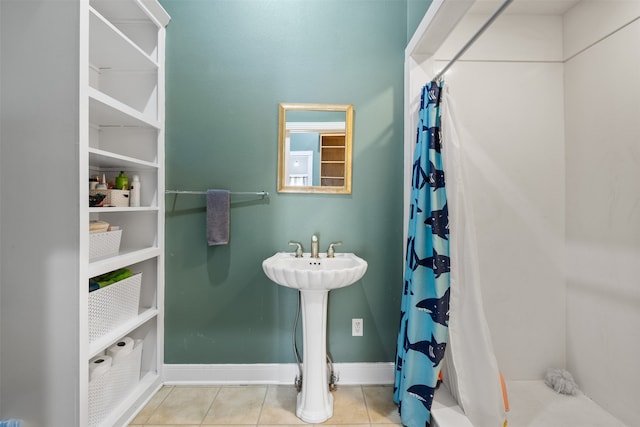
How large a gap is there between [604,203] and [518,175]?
432mm

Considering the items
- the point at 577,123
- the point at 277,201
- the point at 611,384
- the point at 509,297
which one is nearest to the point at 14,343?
the point at 277,201

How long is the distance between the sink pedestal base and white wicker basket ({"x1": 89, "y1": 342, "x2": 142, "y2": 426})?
3.03 ft

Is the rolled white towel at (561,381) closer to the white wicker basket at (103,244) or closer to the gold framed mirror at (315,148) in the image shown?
the gold framed mirror at (315,148)

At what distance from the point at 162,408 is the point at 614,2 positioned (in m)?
3.28

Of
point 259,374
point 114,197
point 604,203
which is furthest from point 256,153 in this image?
point 604,203

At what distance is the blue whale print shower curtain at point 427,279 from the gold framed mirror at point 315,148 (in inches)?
20.2

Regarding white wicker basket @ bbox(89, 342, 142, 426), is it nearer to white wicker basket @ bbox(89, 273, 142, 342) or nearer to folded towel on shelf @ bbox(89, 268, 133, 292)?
white wicker basket @ bbox(89, 273, 142, 342)

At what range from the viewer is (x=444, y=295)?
1.29m

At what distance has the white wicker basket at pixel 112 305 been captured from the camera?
127 centimetres

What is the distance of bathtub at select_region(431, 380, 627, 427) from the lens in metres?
1.34

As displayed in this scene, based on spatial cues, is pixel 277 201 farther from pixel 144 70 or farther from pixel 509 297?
pixel 509 297

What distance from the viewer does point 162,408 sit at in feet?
5.05

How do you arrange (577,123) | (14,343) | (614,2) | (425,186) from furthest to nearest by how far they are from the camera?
1. (577,123)
2. (614,2)
3. (425,186)
4. (14,343)

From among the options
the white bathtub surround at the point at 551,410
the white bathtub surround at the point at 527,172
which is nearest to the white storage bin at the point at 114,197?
the white bathtub surround at the point at 527,172
